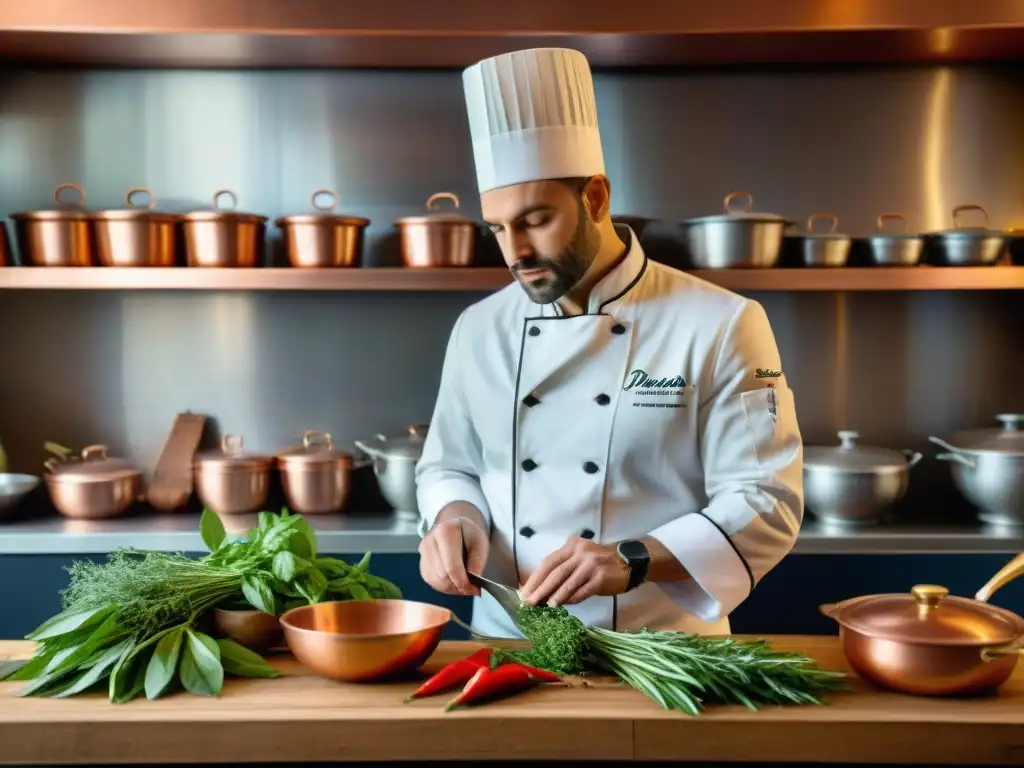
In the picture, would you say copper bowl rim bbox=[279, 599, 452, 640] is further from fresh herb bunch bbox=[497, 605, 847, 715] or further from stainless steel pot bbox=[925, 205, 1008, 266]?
stainless steel pot bbox=[925, 205, 1008, 266]

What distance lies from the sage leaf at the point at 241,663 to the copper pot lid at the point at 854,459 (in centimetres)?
195

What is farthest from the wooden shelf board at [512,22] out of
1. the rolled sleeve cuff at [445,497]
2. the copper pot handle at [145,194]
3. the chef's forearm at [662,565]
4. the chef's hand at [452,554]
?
the chef's forearm at [662,565]

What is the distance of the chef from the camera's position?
1921 millimetres

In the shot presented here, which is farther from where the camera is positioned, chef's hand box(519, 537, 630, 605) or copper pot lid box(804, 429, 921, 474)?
copper pot lid box(804, 429, 921, 474)

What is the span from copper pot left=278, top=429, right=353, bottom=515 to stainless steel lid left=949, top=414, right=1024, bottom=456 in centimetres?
179

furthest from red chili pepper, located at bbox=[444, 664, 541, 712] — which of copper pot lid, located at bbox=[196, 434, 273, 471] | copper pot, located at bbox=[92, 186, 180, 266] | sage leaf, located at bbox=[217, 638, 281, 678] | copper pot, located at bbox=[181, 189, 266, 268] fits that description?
copper pot, located at bbox=[92, 186, 180, 266]

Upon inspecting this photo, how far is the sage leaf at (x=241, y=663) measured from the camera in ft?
5.25

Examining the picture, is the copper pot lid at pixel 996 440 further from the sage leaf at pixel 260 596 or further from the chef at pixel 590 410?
the sage leaf at pixel 260 596

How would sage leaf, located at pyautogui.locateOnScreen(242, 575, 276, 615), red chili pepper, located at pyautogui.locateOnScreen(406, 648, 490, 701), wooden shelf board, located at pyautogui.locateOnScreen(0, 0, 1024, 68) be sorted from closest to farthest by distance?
red chili pepper, located at pyautogui.locateOnScreen(406, 648, 490, 701) → sage leaf, located at pyautogui.locateOnScreen(242, 575, 276, 615) → wooden shelf board, located at pyautogui.locateOnScreen(0, 0, 1024, 68)

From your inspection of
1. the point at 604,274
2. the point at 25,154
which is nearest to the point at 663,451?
the point at 604,274

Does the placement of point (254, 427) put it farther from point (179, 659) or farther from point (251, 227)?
point (179, 659)

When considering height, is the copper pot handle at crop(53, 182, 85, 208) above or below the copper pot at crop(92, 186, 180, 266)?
above

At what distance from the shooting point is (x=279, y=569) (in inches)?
67.2

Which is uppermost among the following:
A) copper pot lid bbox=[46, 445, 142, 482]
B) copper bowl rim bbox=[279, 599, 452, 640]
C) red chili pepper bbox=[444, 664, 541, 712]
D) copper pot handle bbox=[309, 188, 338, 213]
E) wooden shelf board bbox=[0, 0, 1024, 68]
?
wooden shelf board bbox=[0, 0, 1024, 68]
